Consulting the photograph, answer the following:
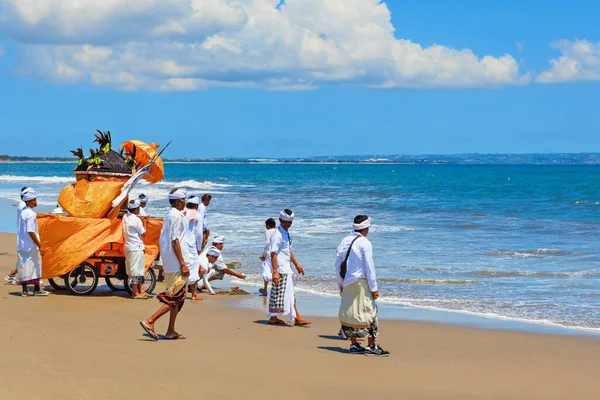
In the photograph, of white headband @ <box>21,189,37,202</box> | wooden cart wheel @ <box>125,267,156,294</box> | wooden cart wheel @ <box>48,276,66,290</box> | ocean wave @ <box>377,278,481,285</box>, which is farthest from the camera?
ocean wave @ <box>377,278,481,285</box>

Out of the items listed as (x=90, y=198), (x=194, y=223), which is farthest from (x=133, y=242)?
(x=194, y=223)

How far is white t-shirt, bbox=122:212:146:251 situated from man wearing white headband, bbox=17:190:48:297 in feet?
3.51

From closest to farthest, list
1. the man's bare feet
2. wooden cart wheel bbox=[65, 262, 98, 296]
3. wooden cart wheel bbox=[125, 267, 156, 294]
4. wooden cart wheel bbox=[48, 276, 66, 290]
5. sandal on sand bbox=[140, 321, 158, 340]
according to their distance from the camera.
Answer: sandal on sand bbox=[140, 321, 158, 340]
the man's bare feet
wooden cart wheel bbox=[65, 262, 98, 296]
wooden cart wheel bbox=[125, 267, 156, 294]
wooden cart wheel bbox=[48, 276, 66, 290]

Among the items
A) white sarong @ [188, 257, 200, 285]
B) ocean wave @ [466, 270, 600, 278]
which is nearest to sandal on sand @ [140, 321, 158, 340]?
white sarong @ [188, 257, 200, 285]

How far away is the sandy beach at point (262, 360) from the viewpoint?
21.1ft

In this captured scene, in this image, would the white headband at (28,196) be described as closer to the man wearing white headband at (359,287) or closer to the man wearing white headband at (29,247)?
the man wearing white headband at (29,247)

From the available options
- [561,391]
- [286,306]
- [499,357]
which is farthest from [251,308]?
[561,391]

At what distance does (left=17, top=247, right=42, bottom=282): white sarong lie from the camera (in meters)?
10.7

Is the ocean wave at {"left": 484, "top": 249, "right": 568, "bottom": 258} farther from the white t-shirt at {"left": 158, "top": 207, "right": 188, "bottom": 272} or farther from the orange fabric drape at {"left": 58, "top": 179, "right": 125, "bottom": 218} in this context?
the white t-shirt at {"left": 158, "top": 207, "right": 188, "bottom": 272}

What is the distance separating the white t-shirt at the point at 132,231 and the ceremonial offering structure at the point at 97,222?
0.23 meters

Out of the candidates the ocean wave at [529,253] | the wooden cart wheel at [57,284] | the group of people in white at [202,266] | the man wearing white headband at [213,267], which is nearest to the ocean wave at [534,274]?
the ocean wave at [529,253]

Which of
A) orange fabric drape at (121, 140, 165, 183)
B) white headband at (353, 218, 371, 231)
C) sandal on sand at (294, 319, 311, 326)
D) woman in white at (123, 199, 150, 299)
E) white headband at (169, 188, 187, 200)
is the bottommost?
sandal on sand at (294, 319, 311, 326)

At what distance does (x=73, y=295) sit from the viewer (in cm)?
1123

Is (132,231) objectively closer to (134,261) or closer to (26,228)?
(134,261)
